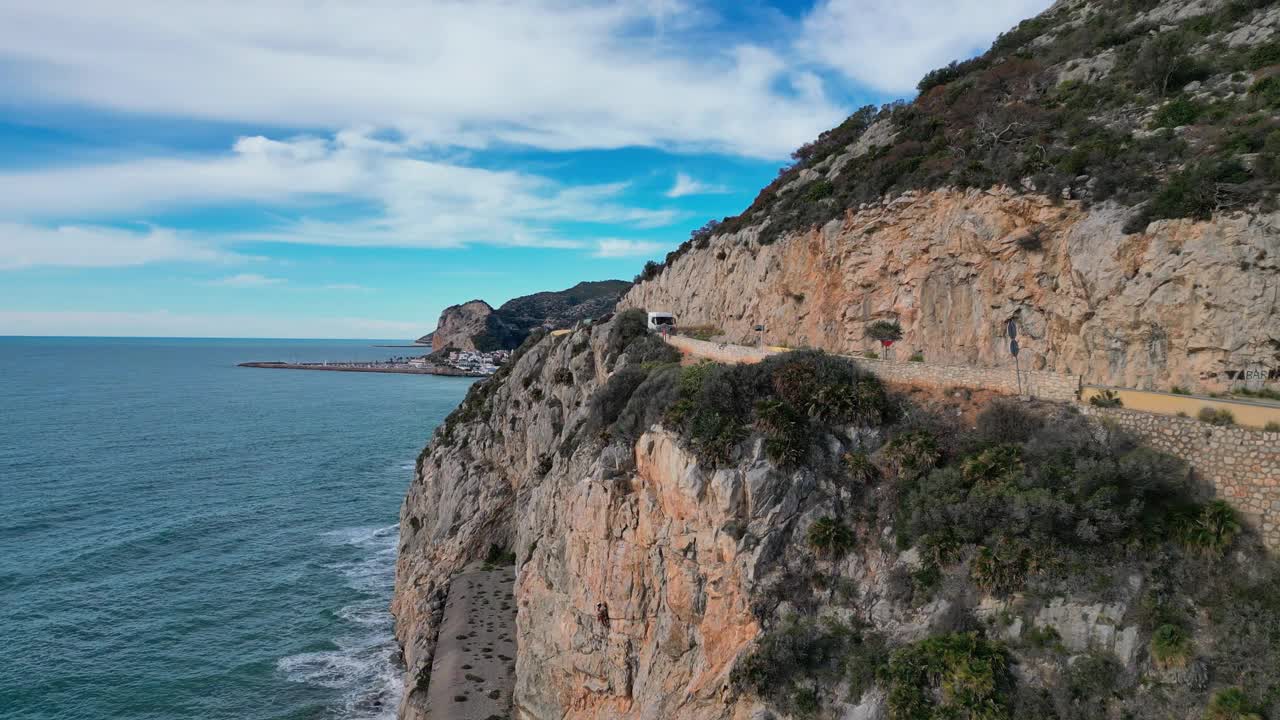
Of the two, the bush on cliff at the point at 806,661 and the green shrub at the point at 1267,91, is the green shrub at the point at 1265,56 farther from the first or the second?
the bush on cliff at the point at 806,661

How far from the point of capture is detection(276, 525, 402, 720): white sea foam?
29.7 metres

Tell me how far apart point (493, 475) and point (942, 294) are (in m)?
29.0

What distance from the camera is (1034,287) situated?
21.8 meters

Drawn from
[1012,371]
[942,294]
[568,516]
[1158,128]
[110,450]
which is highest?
[1158,128]

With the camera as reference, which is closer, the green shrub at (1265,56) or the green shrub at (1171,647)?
the green shrub at (1171,647)

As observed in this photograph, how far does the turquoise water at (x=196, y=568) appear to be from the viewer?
29.3 m

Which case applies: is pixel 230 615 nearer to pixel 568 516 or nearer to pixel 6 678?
pixel 6 678

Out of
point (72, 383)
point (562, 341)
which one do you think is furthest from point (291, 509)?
point (72, 383)

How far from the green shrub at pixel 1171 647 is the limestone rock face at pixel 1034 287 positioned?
24.1ft

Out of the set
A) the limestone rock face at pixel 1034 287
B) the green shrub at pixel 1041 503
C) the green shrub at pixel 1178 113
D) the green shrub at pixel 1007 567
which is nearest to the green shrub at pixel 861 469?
the green shrub at pixel 1041 503

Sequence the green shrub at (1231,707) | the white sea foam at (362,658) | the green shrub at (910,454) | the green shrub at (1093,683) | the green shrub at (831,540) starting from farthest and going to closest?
the white sea foam at (362,658), the green shrub at (910,454), the green shrub at (831,540), the green shrub at (1093,683), the green shrub at (1231,707)

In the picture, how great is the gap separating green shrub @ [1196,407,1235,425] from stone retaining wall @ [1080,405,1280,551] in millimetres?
180

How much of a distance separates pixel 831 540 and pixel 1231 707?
8.15m

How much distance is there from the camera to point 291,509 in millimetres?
51438
